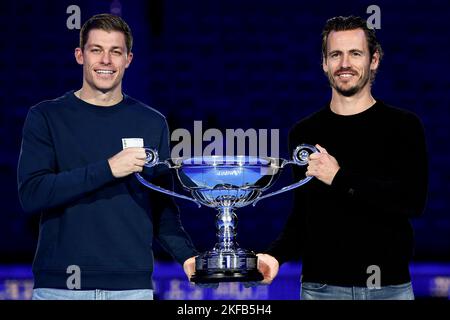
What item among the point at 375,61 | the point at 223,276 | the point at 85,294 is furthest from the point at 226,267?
the point at 375,61

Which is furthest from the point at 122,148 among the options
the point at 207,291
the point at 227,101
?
the point at 227,101

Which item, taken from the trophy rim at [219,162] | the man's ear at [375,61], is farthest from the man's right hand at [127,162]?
the man's ear at [375,61]

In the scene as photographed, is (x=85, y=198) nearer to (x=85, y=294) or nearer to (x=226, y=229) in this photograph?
(x=85, y=294)

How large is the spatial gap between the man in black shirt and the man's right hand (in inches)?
18.0

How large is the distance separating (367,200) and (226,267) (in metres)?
0.42

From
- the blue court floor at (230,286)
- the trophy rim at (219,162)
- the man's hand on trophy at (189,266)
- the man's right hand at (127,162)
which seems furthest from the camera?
the blue court floor at (230,286)

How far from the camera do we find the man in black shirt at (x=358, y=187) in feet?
8.40

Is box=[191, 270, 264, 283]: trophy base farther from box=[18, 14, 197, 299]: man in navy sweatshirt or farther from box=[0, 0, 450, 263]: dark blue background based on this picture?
box=[0, 0, 450, 263]: dark blue background

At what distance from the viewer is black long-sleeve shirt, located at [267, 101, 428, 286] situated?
256 cm

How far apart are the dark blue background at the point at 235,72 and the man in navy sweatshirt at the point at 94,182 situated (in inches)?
129

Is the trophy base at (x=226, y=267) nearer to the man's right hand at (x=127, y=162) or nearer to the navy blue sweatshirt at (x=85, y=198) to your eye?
the navy blue sweatshirt at (x=85, y=198)

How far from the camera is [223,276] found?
2.57 meters

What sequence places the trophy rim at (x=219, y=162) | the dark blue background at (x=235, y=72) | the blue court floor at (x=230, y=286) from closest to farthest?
the trophy rim at (x=219, y=162) < the blue court floor at (x=230, y=286) < the dark blue background at (x=235, y=72)
